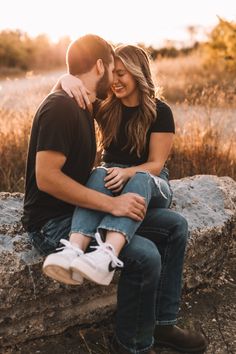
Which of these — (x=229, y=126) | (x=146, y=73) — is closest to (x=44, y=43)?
(x=229, y=126)

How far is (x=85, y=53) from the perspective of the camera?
2.59m

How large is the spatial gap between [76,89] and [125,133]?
2.27 ft

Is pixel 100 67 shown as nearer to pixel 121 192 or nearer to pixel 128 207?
pixel 121 192

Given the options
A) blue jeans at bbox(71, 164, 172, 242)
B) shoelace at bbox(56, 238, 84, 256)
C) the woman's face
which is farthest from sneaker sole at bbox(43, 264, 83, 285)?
the woman's face

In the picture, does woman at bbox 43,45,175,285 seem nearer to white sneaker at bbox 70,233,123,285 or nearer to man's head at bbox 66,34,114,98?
man's head at bbox 66,34,114,98

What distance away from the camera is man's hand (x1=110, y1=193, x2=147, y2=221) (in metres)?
2.32

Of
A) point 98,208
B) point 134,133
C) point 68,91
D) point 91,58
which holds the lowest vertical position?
point 98,208

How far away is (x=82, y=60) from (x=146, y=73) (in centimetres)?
59

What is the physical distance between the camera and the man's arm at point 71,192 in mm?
2309

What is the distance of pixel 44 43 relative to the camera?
76.8 feet

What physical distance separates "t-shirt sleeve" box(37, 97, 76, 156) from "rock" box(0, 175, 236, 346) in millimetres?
601

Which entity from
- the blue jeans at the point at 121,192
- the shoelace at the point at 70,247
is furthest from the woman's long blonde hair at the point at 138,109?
the shoelace at the point at 70,247

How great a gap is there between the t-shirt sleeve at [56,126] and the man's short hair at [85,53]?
34 cm

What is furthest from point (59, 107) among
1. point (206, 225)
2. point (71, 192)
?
point (206, 225)
